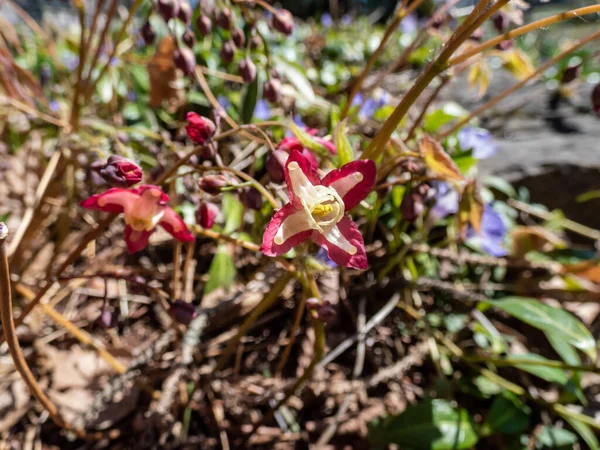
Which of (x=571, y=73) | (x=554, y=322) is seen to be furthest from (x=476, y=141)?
(x=554, y=322)

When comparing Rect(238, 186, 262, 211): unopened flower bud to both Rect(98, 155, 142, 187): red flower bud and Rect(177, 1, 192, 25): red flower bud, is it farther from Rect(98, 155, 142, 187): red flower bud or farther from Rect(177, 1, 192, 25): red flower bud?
Rect(177, 1, 192, 25): red flower bud

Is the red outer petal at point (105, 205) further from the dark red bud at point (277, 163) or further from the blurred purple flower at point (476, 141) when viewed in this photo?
the blurred purple flower at point (476, 141)

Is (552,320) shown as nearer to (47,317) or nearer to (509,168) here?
(509,168)

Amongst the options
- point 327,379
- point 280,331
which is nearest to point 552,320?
point 327,379

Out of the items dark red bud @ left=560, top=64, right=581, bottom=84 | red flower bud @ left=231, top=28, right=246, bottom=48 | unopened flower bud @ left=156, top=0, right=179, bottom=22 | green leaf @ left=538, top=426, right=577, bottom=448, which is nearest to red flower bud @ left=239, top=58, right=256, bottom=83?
red flower bud @ left=231, top=28, right=246, bottom=48

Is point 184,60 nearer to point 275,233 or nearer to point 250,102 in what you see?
point 250,102

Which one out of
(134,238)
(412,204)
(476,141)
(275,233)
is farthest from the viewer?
(476,141)
